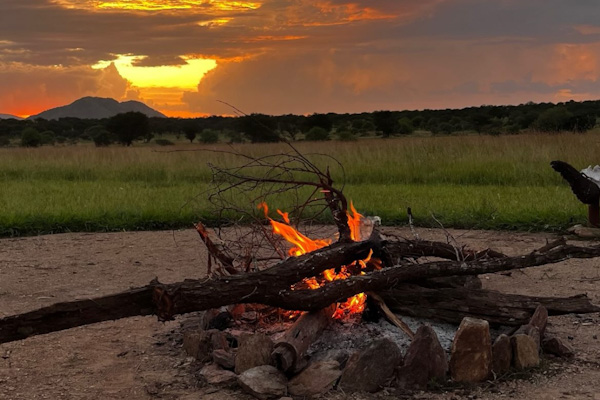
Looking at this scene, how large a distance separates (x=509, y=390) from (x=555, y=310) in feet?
3.05

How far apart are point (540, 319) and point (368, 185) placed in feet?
28.6

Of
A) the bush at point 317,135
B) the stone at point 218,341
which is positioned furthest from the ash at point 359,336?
the bush at point 317,135

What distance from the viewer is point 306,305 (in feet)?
13.2

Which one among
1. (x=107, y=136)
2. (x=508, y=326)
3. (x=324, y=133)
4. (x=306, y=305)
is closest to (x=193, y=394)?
(x=306, y=305)

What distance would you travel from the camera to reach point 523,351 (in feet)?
13.2

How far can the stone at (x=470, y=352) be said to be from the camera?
3.86 metres

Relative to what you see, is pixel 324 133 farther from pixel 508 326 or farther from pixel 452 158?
pixel 508 326

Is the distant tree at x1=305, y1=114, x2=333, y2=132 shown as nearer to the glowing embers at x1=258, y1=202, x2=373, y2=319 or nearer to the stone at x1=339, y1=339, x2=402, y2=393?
the glowing embers at x1=258, y1=202, x2=373, y2=319

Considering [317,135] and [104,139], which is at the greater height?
[104,139]

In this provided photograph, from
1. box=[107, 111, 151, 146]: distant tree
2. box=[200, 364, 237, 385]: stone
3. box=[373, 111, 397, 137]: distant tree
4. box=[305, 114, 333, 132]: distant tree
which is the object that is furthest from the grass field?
box=[107, 111, 151, 146]: distant tree

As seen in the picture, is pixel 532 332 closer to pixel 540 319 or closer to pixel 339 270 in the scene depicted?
pixel 540 319

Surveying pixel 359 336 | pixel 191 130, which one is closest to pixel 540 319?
pixel 359 336

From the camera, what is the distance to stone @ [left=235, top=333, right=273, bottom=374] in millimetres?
3914

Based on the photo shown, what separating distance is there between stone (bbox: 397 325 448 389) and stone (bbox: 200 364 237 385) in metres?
0.95
